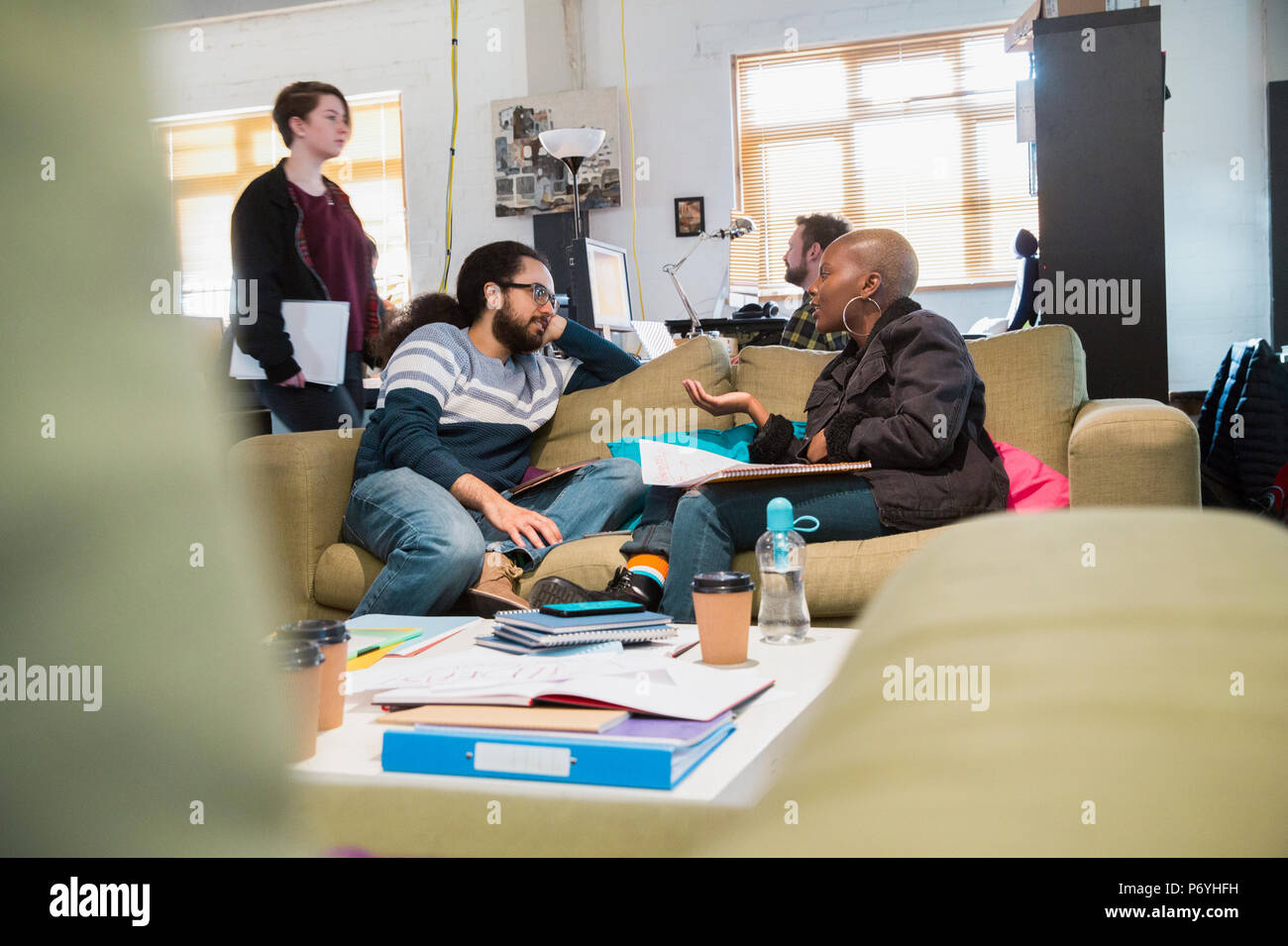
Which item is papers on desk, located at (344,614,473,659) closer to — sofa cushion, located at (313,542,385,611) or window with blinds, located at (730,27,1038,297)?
sofa cushion, located at (313,542,385,611)

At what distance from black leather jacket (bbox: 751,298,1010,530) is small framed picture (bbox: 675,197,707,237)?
4103 millimetres

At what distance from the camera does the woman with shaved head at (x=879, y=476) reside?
2285 mm

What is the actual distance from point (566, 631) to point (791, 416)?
1707 millimetres

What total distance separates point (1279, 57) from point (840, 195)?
2.40 meters

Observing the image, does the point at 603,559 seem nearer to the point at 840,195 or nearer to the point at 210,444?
the point at 210,444

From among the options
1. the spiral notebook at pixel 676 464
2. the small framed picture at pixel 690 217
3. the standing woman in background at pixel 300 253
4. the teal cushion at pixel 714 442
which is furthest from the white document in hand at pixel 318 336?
the small framed picture at pixel 690 217

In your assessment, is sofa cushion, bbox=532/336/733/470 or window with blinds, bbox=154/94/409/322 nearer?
sofa cushion, bbox=532/336/733/470

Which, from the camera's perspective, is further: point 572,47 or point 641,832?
point 572,47

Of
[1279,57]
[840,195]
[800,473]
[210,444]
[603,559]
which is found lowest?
[603,559]

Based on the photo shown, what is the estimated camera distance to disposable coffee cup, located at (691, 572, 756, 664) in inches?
53.9

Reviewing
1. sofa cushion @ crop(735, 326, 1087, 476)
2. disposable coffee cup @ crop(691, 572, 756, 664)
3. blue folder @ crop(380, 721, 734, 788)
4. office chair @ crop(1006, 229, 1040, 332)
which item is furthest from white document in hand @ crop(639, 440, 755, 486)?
office chair @ crop(1006, 229, 1040, 332)
